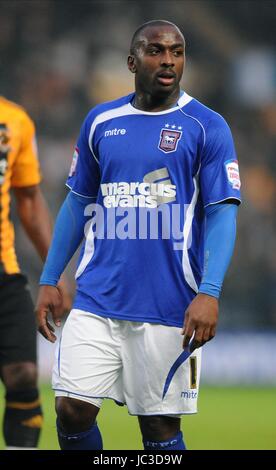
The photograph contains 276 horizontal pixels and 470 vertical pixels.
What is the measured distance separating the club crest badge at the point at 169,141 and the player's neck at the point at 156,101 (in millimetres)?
177

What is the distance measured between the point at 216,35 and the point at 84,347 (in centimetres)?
1357

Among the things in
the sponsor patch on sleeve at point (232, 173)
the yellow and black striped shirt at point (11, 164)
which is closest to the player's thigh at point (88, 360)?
the sponsor patch on sleeve at point (232, 173)

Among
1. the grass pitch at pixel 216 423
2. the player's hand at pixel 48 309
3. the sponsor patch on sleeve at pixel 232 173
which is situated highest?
the sponsor patch on sleeve at pixel 232 173

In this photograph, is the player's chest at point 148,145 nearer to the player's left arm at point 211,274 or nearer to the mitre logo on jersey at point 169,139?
the mitre logo on jersey at point 169,139

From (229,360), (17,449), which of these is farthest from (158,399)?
(229,360)

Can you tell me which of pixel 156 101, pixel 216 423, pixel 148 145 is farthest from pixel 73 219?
pixel 216 423

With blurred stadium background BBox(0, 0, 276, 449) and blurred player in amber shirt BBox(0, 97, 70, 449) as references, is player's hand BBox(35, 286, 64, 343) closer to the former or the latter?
blurred player in amber shirt BBox(0, 97, 70, 449)

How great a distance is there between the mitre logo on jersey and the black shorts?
1574 mm

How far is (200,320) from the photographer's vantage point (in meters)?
4.71

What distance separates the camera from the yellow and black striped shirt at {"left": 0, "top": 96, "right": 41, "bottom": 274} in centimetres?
628

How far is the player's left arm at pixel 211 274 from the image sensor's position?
4730mm

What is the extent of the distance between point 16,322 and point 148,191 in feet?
4.84

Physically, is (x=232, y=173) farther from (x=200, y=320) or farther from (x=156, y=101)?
(x=200, y=320)
